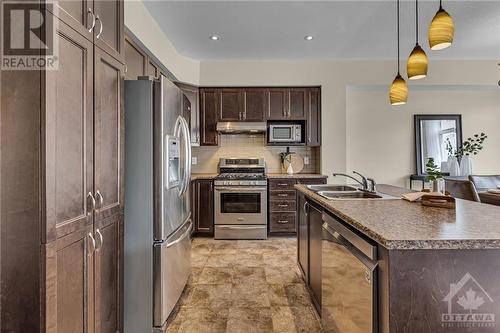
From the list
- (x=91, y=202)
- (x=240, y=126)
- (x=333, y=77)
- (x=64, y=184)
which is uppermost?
(x=333, y=77)

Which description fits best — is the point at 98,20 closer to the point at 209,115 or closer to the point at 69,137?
the point at 69,137

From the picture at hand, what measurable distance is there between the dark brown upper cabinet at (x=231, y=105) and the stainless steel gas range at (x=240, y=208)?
3.42 ft

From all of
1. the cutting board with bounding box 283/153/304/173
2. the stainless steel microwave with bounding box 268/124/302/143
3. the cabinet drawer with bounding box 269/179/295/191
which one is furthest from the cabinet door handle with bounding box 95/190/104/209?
the cutting board with bounding box 283/153/304/173

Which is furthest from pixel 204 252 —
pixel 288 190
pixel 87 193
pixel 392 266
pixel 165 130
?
pixel 392 266

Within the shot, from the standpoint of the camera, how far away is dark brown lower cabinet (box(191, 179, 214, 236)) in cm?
415

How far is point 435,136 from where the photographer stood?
4.80 meters

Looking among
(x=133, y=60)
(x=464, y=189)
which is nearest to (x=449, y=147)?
(x=464, y=189)

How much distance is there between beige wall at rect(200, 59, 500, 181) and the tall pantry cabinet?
2.97 metres

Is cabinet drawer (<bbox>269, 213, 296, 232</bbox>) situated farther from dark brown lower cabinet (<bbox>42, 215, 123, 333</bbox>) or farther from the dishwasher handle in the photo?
dark brown lower cabinet (<bbox>42, 215, 123, 333</bbox>)

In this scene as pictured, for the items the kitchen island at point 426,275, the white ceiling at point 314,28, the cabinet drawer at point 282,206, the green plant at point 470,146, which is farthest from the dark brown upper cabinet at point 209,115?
the green plant at point 470,146

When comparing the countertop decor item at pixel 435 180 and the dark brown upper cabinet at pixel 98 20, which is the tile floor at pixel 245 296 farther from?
the dark brown upper cabinet at pixel 98 20

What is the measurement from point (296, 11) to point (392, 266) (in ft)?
9.28

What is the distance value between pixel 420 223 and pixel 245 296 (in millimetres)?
1709

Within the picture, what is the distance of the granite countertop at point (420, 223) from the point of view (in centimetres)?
97
